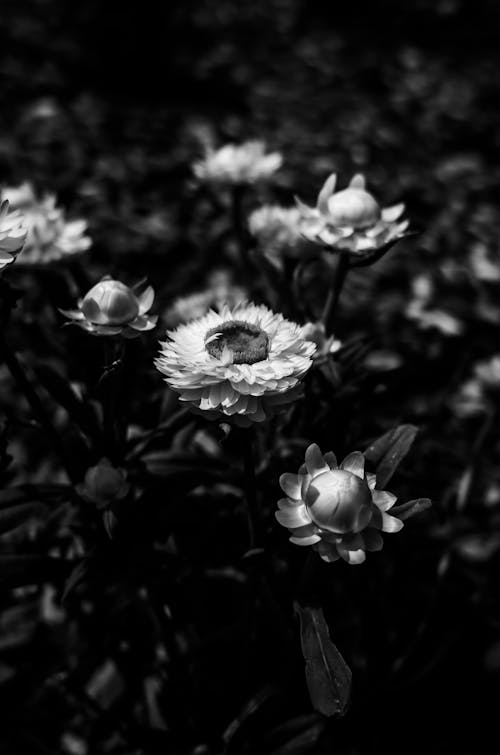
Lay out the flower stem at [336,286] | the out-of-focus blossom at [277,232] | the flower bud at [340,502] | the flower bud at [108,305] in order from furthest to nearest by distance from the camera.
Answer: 1. the out-of-focus blossom at [277,232]
2. the flower stem at [336,286]
3. the flower bud at [108,305]
4. the flower bud at [340,502]

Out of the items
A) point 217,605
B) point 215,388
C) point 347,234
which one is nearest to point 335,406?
point 347,234

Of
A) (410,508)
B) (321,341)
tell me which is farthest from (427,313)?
(410,508)

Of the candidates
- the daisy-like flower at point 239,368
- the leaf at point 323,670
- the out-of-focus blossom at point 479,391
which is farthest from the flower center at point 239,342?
the out-of-focus blossom at point 479,391

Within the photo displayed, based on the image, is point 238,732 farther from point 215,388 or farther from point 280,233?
point 280,233

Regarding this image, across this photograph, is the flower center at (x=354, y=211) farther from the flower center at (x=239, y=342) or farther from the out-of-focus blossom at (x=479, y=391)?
the out-of-focus blossom at (x=479, y=391)

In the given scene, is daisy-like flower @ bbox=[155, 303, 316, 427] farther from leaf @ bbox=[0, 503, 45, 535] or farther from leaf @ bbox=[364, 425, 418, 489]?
leaf @ bbox=[0, 503, 45, 535]

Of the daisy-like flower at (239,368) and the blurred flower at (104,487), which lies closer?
the daisy-like flower at (239,368)

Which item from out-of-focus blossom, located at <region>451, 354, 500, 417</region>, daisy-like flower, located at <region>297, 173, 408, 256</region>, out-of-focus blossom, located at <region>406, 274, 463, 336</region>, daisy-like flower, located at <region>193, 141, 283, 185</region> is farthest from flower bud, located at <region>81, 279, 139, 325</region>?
out-of-focus blossom, located at <region>406, 274, 463, 336</region>
